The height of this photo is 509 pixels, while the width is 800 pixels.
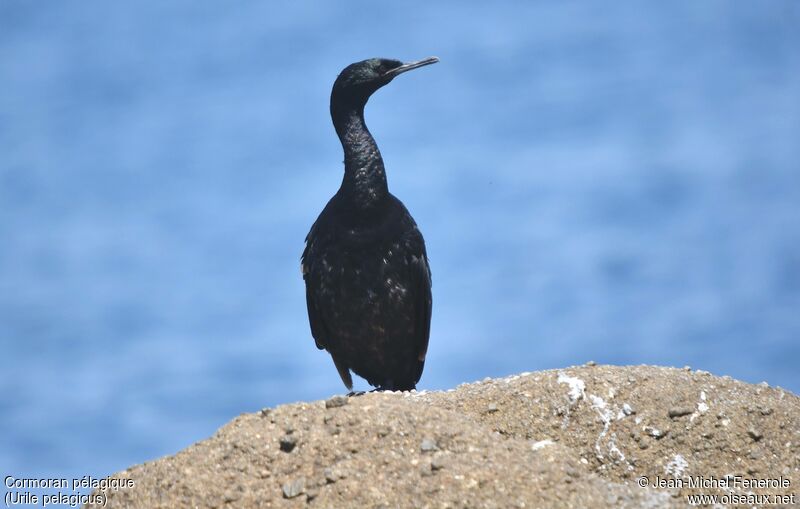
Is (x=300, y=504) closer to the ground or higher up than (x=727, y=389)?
closer to the ground

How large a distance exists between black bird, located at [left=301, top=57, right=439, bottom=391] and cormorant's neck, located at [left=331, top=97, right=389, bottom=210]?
1 centimetres

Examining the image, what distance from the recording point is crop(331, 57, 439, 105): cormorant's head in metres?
12.2

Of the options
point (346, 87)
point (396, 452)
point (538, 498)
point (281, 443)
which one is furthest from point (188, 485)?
point (346, 87)

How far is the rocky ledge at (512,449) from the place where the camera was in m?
7.38

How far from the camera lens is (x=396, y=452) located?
7738 mm

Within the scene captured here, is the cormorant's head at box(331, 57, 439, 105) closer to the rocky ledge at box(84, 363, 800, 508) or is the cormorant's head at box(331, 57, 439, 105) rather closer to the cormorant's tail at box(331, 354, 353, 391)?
the cormorant's tail at box(331, 354, 353, 391)

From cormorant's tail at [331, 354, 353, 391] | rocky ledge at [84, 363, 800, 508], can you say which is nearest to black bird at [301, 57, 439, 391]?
cormorant's tail at [331, 354, 353, 391]

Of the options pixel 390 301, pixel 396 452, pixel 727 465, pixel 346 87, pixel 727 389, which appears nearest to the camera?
pixel 396 452

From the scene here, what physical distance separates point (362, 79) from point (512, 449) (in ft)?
18.5

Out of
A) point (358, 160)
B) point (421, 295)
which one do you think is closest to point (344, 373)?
point (421, 295)

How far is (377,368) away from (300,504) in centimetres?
441

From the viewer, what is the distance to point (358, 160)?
466 inches

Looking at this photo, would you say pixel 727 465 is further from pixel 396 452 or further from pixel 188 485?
pixel 188 485

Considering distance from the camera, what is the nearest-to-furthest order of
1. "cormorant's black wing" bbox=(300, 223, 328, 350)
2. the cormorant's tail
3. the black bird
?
the black bird → "cormorant's black wing" bbox=(300, 223, 328, 350) → the cormorant's tail
